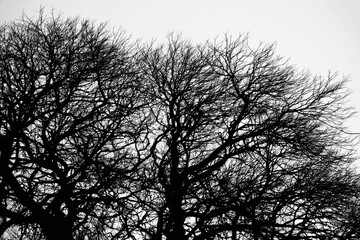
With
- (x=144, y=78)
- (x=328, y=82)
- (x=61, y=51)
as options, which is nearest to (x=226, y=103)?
(x=144, y=78)

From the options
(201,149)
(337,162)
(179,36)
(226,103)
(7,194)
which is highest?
(179,36)

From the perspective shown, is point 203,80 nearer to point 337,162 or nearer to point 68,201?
point 337,162

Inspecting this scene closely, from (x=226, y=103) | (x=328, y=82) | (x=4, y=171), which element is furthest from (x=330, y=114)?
(x=4, y=171)

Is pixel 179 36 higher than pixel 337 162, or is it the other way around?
pixel 179 36

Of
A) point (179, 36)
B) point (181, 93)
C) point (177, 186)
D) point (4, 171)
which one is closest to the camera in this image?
point (4, 171)

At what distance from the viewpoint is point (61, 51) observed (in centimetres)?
675

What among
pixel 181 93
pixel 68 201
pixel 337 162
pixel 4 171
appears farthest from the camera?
pixel 181 93

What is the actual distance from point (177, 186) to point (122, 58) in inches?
121

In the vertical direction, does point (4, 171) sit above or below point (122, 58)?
below

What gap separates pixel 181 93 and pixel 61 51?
2.75 metres

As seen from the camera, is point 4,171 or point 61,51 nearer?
point 4,171

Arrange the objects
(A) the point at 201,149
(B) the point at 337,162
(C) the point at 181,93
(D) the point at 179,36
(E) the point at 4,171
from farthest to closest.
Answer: (D) the point at 179,36 → (A) the point at 201,149 → (C) the point at 181,93 → (B) the point at 337,162 → (E) the point at 4,171

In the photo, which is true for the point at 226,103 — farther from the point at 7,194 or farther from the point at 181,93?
the point at 7,194

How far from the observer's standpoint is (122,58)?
24.2ft
